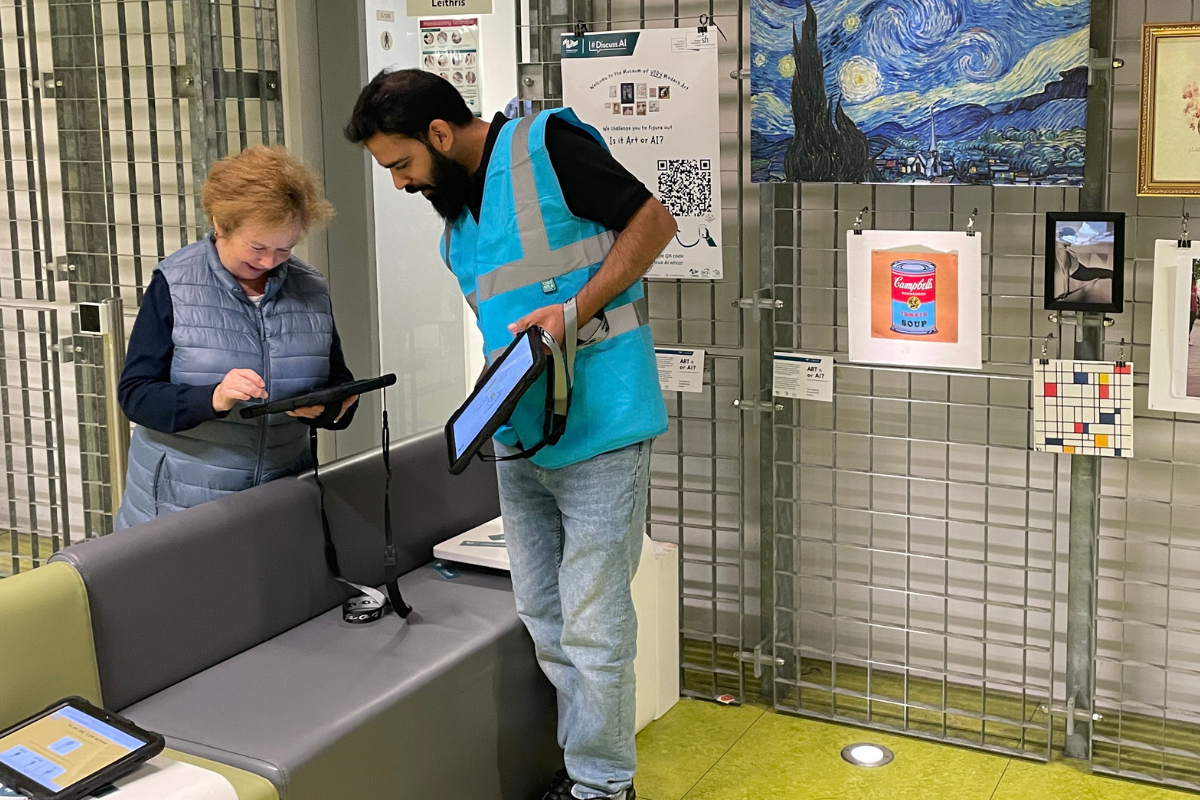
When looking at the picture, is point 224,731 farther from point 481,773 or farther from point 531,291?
point 531,291

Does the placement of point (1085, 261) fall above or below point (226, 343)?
above

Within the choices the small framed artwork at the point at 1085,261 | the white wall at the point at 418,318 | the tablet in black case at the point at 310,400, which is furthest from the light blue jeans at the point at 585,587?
the white wall at the point at 418,318

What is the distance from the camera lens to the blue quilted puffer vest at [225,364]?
→ 9.07ft

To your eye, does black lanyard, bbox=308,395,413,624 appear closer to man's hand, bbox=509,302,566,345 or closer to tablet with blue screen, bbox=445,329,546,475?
tablet with blue screen, bbox=445,329,546,475

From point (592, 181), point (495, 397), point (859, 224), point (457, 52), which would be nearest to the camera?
point (495, 397)

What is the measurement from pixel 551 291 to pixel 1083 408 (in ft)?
4.80

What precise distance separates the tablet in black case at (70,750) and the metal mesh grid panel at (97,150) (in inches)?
64.1

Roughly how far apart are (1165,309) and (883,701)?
133 cm

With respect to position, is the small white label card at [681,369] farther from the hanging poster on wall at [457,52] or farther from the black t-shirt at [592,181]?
the black t-shirt at [592,181]

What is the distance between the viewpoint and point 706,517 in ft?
13.0

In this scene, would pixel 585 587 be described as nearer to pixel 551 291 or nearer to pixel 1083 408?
pixel 551 291

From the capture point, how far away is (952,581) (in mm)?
3623

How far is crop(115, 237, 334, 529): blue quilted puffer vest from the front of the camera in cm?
276

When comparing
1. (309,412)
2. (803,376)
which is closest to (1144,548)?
(803,376)
